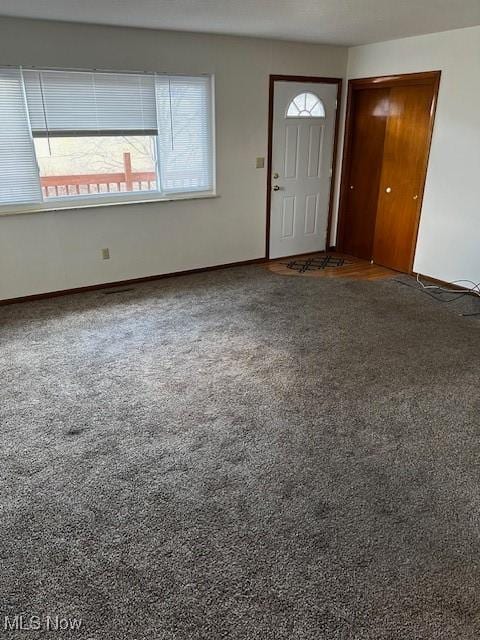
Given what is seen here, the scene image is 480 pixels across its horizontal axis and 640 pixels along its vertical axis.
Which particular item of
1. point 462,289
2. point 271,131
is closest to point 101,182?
point 271,131

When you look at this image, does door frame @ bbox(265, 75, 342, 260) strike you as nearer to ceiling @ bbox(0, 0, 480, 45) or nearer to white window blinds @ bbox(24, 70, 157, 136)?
ceiling @ bbox(0, 0, 480, 45)

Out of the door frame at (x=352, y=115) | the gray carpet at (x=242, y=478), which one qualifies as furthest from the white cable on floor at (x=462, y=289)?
the gray carpet at (x=242, y=478)

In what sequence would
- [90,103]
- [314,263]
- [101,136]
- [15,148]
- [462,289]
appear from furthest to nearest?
1. [314,263]
2. [462,289]
3. [101,136]
4. [90,103]
5. [15,148]

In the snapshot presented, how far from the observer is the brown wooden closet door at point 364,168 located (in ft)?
17.7

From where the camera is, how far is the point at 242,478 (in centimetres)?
229

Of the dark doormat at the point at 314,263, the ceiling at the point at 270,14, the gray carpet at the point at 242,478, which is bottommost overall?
the gray carpet at the point at 242,478

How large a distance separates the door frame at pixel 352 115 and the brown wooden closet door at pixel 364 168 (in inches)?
1.7

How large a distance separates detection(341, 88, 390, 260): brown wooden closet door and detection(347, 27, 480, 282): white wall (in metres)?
0.38

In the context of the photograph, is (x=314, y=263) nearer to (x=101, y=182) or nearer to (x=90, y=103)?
(x=101, y=182)

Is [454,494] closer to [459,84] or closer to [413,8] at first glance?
[413,8]

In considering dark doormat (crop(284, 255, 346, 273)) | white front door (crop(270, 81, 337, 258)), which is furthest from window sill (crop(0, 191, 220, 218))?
dark doormat (crop(284, 255, 346, 273))

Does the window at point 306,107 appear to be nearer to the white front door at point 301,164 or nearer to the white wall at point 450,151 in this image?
Result: the white front door at point 301,164

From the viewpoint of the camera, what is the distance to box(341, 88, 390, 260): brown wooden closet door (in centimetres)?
540

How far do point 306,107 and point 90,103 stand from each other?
254cm
